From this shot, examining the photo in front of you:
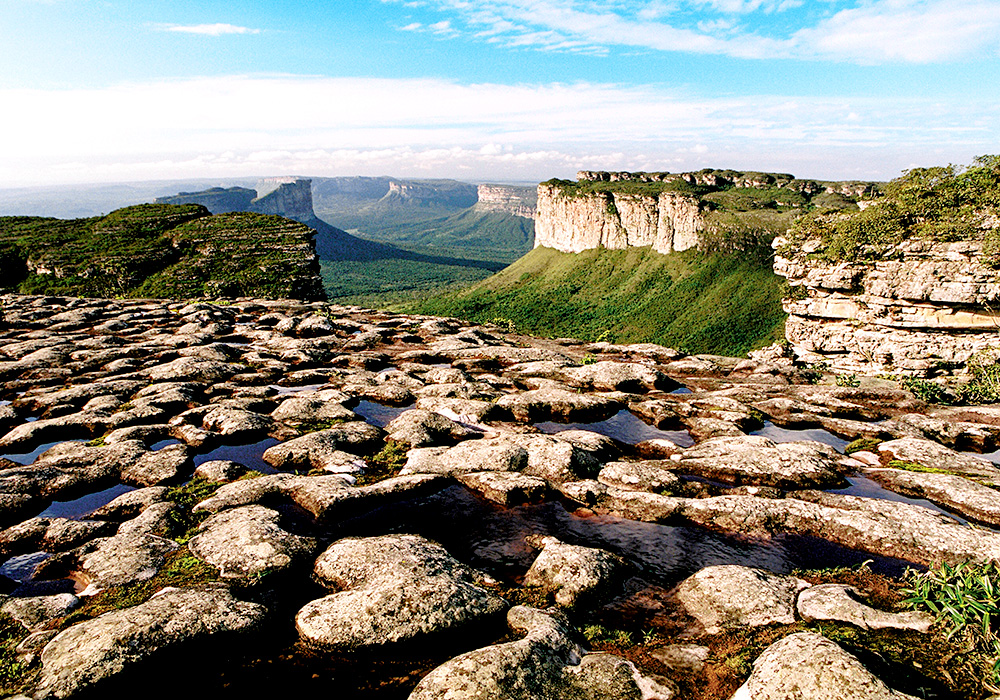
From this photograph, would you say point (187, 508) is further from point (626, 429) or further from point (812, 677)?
point (626, 429)

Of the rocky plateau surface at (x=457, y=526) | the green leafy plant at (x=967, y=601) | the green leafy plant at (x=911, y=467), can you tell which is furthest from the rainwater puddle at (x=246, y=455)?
the green leafy plant at (x=911, y=467)

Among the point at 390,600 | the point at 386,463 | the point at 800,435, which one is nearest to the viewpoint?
the point at 390,600

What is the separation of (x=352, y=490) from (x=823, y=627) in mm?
13596

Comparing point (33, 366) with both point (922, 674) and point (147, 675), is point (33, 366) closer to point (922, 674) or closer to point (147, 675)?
point (147, 675)

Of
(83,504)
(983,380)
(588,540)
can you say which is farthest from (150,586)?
(983,380)

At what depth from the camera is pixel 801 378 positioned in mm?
33094

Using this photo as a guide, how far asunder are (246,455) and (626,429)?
1701 centimetres

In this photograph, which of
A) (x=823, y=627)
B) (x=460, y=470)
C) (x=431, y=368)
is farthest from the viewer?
(x=431, y=368)

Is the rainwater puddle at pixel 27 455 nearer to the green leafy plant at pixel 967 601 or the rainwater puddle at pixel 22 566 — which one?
the rainwater puddle at pixel 22 566

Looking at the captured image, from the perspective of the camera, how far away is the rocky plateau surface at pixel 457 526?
9.59m

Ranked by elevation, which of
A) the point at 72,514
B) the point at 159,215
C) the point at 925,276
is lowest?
the point at 72,514

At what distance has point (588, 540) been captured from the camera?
14.6 m

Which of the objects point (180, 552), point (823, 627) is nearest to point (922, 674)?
point (823, 627)

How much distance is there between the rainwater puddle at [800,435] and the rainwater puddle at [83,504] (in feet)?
85.0
